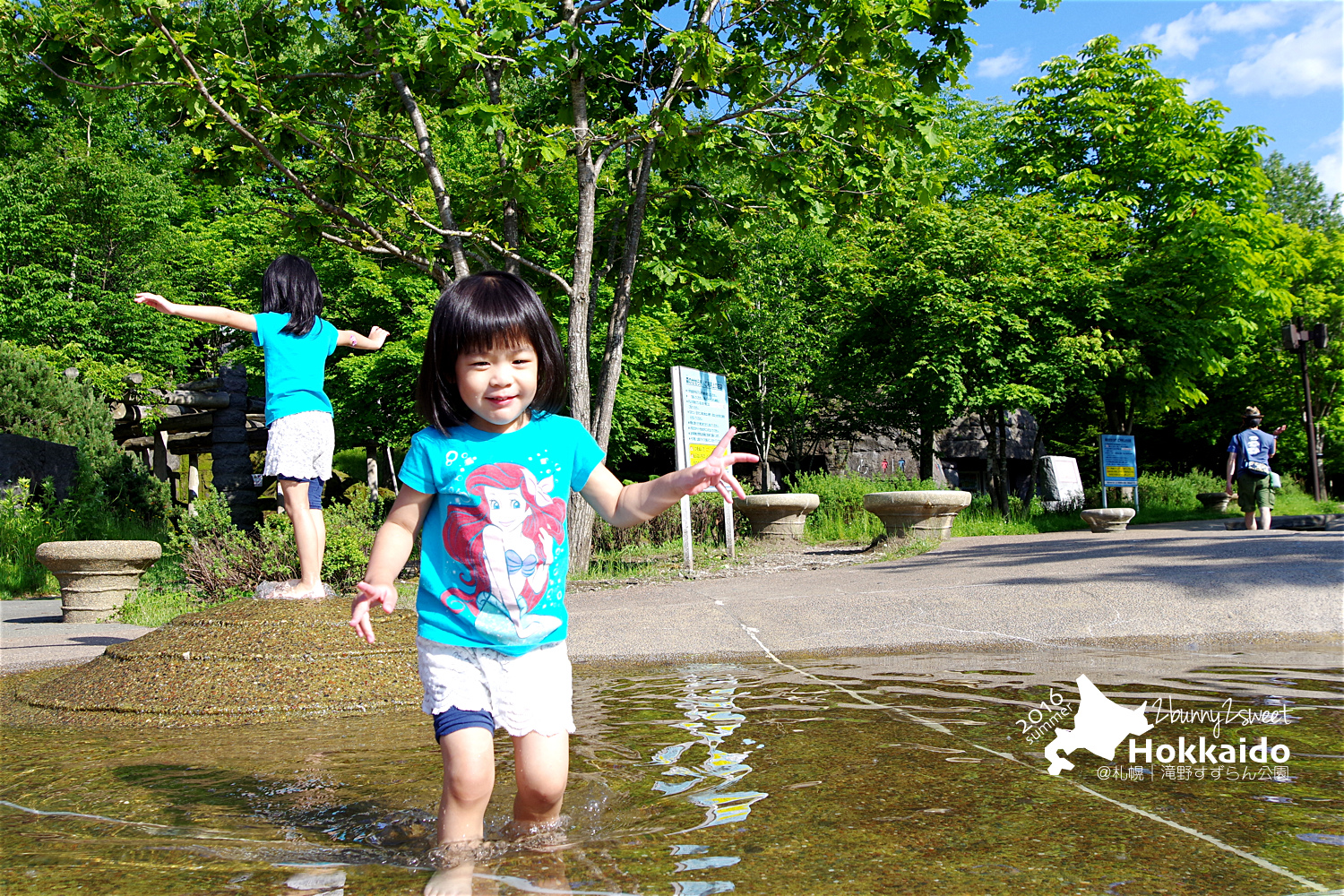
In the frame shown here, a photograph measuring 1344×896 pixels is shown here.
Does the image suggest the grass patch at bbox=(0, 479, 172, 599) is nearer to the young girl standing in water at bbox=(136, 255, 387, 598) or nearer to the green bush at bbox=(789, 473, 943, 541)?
the young girl standing in water at bbox=(136, 255, 387, 598)

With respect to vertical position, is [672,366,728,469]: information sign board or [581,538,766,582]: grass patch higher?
[672,366,728,469]: information sign board

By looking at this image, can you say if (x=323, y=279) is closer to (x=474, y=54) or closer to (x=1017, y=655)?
(x=474, y=54)

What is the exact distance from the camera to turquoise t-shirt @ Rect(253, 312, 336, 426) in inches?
196

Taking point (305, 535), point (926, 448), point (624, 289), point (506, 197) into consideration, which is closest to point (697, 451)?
point (624, 289)

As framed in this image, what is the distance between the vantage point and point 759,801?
8.50 feet

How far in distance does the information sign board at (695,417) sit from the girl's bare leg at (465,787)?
29.3 feet

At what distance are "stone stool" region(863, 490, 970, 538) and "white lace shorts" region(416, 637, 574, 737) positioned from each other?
37.5ft

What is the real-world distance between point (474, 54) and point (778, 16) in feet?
12.7

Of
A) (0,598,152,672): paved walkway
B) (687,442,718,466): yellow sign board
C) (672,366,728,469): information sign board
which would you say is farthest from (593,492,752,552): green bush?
(0,598,152,672): paved walkway

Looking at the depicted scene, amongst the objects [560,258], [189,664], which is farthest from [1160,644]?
[560,258]

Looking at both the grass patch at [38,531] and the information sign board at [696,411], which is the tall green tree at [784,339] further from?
the grass patch at [38,531]

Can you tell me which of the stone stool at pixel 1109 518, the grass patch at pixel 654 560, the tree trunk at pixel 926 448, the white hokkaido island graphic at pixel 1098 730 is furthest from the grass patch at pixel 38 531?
the tree trunk at pixel 926 448

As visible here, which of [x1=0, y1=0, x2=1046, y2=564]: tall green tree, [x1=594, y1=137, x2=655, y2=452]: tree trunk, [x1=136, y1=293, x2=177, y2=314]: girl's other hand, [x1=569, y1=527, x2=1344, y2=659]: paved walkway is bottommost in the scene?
[x1=569, y1=527, x2=1344, y2=659]: paved walkway

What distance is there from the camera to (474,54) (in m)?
8.27
